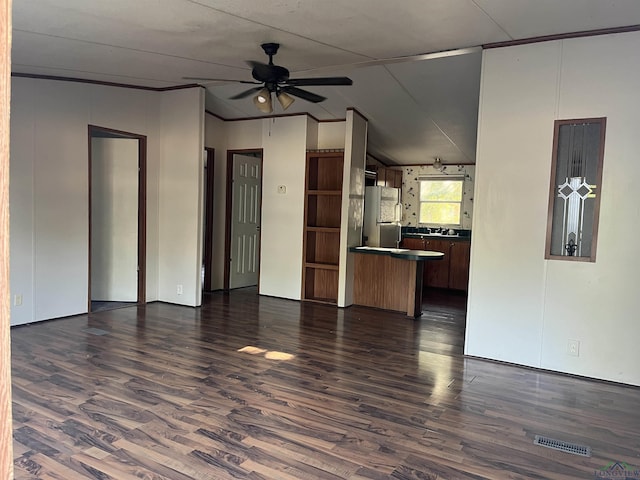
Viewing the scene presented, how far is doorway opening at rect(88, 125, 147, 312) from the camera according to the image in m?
5.85

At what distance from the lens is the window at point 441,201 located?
8398 mm

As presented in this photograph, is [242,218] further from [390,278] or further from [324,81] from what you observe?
[324,81]

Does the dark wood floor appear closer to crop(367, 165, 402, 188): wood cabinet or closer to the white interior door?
the white interior door

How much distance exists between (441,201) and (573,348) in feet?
16.9

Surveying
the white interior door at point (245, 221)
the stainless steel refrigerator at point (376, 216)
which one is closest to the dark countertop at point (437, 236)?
the stainless steel refrigerator at point (376, 216)

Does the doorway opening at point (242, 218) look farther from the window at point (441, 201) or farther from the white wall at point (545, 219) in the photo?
the white wall at point (545, 219)

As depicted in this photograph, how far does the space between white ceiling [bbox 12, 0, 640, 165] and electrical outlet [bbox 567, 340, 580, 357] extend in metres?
2.49

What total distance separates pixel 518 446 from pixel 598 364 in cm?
156

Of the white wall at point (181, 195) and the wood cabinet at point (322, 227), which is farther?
the wood cabinet at point (322, 227)

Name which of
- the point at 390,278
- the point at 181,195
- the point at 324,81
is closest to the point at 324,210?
the point at 390,278

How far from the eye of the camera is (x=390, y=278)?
6.01m

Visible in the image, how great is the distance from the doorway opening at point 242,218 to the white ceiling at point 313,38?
1470 millimetres

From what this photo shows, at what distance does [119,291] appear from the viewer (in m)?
5.95

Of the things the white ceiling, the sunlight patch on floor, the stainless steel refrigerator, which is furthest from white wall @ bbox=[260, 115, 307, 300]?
the sunlight patch on floor
